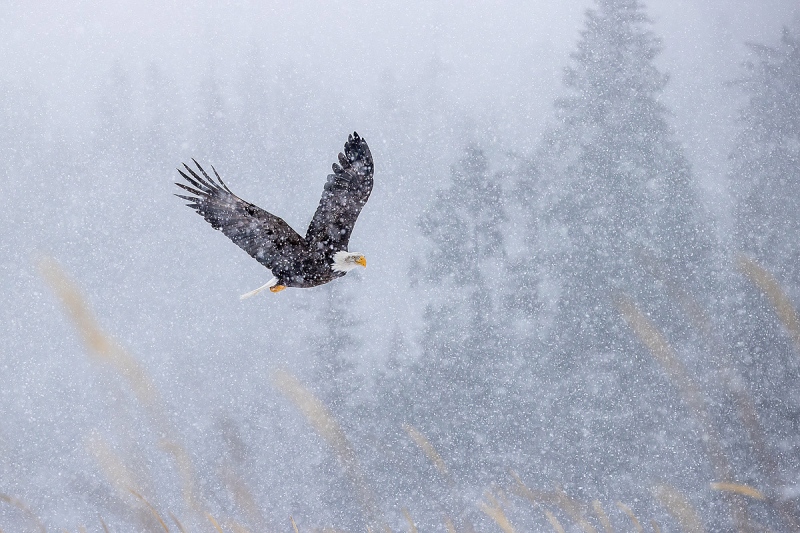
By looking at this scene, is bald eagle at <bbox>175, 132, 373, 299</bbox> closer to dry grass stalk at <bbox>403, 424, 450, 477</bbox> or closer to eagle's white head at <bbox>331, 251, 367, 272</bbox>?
eagle's white head at <bbox>331, 251, 367, 272</bbox>

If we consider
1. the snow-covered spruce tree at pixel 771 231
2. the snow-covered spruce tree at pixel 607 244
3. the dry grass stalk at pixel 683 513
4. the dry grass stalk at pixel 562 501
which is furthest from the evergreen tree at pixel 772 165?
the dry grass stalk at pixel 562 501

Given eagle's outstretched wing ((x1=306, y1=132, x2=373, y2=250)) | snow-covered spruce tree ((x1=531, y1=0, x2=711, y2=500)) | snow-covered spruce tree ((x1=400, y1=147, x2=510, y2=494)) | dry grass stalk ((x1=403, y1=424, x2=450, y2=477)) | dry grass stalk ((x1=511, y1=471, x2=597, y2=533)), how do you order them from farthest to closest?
1. snow-covered spruce tree ((x1=400, y1=147, x2=510, y2=494))
2. snow-covered spruce tree ((x1=531, y1=0, x2=711, y2=500))
3. eagle's outstretched wing ((x1=306, y1=132, x2=373, y2=250))
4. dry grass stalk ((x1=403, y1=424, x2=450, y2=477))
5. dry grass stalk ((x1=511, y1=471, x2=597, y2=533))

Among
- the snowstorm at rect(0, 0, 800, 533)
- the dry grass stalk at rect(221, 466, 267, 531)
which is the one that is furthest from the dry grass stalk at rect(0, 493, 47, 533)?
the dry grass stalk at rect(221, 466, 267, 531)

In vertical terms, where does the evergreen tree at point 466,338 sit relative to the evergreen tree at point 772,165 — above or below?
below

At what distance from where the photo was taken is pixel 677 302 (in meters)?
16.2

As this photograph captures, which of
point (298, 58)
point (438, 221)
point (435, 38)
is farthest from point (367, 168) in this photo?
point (435, 38)

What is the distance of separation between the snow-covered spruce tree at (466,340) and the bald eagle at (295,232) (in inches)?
447

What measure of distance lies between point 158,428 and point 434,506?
791 centimetres

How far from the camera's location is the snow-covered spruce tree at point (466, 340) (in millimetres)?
14812

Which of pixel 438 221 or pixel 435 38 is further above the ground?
pixel 435 38

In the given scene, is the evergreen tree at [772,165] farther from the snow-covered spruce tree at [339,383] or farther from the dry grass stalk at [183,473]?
the dry grass stalk at [183,473]

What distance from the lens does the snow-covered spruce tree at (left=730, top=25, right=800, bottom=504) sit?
14.4m

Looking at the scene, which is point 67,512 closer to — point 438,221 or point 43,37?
point 438,221

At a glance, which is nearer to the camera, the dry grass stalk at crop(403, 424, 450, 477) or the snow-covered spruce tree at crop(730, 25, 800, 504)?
the dry grass stalk at crop(403, 424, 450, 477)
